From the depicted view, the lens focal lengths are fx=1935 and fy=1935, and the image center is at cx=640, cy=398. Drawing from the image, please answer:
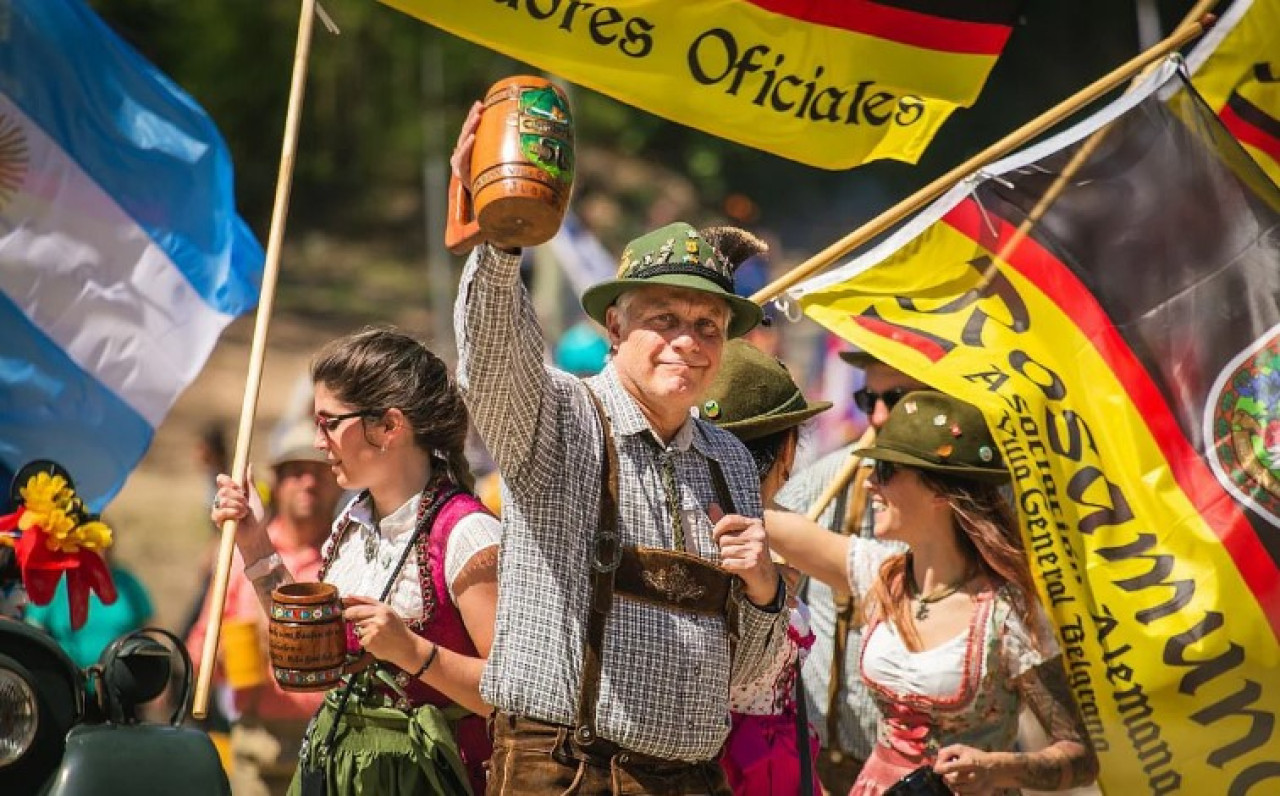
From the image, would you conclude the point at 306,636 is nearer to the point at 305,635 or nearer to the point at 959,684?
the point at 305,635

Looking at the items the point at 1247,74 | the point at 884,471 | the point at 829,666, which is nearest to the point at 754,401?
the point at 884,471

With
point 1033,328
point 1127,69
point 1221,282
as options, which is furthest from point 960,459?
point 1127,69

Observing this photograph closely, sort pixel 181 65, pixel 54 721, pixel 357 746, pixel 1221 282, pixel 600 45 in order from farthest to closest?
pixel 181 65, pixel 1221 282, pixel 600 45, pixel 357 746, pixel 54 721

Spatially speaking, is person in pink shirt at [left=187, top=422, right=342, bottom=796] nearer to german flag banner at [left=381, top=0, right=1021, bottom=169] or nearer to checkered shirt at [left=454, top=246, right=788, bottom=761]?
german flag banner at [left=381, top=0, right=1021, bottom=169]

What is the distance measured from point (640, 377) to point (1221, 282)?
2.35 meters

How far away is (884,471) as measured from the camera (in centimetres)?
548

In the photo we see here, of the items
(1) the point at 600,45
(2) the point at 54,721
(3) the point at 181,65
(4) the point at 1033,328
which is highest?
(3) the point at 181,65

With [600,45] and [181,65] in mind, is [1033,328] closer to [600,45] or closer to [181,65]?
[600,45]

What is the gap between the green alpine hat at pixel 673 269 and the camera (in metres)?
4.10

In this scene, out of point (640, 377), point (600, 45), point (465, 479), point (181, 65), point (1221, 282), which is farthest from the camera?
point (181, 65)

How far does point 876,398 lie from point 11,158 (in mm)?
2845

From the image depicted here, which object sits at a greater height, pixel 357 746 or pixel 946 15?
pixel 946 15

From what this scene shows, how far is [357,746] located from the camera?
4.41m

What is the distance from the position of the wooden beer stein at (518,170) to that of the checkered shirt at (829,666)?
2.21 meters
